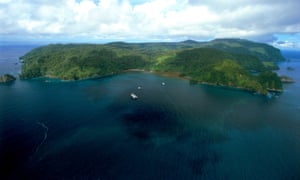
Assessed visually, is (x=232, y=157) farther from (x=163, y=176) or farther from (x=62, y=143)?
(x=62, y=143)

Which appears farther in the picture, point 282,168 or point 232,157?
point 232,157

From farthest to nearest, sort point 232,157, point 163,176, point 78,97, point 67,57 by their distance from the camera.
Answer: point 67,57 → point 78,97 → point 232,157 → point 163,176

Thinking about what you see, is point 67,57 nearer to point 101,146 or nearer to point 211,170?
point 101,146

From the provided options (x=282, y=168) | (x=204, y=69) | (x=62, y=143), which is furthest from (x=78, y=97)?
(x=204, y=69)

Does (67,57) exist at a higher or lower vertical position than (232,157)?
higher

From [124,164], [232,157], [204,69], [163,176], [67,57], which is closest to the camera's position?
[163,176]

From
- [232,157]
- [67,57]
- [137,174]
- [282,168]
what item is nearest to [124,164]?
[137,174]
